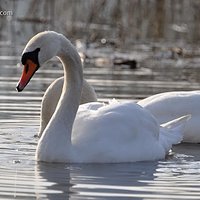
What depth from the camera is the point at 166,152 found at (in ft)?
30.0

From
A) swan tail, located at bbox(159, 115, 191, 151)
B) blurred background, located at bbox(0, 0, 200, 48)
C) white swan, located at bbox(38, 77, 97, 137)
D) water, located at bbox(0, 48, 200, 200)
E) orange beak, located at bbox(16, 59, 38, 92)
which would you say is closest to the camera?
water, located at bbox(0, 48, 200, 200)

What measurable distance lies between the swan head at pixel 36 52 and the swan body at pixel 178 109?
217 centimetres

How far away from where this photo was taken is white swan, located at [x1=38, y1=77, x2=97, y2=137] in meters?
10.1

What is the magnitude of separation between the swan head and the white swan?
1.82 m

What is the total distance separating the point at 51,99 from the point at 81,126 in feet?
6.02


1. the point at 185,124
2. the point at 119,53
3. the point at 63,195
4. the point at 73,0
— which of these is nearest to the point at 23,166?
the point at 63,195

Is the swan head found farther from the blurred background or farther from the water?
the blurred background

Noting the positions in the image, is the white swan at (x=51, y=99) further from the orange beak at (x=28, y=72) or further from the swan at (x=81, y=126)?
the orange beak at (x=28, y=72)

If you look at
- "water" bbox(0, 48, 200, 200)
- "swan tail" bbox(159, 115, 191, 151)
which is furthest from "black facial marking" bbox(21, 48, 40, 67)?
"swan tail" bbox(159, 115, 191, 151)

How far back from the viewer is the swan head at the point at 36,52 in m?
8.03

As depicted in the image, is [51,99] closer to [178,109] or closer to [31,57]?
[178,109]

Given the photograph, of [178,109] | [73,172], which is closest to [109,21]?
[178,109]

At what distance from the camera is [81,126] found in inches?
339

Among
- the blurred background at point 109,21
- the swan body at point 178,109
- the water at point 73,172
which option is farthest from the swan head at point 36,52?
the blurred background at point 109,21
